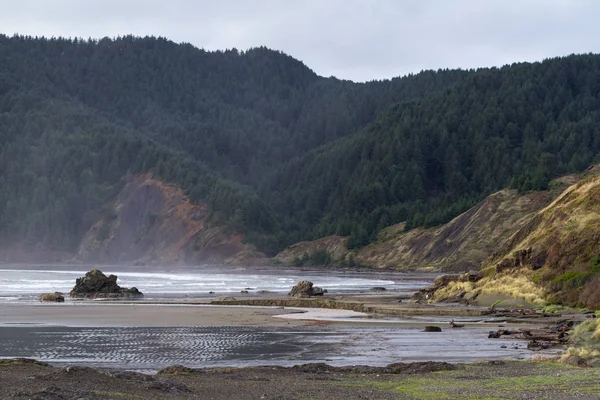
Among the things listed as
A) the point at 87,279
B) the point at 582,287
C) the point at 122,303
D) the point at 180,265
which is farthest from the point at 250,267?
the point at 582,287

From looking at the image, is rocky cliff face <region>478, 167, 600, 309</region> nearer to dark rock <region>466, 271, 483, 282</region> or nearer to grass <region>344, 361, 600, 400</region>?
dark rock <region>466, 271, 483, 282</region>

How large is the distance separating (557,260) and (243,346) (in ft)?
75.3

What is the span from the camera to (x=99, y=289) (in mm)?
72125

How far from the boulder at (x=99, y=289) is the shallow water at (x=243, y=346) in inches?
1131

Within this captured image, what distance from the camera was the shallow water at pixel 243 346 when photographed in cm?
2973

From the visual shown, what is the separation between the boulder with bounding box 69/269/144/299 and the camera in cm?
7019

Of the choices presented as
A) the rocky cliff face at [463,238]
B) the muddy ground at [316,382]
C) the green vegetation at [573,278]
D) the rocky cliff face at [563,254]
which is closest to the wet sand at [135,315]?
the rocky cliff face at [563,254]

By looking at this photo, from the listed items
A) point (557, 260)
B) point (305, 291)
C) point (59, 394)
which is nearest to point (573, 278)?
point (557, 260)

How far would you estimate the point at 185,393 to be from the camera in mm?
20656

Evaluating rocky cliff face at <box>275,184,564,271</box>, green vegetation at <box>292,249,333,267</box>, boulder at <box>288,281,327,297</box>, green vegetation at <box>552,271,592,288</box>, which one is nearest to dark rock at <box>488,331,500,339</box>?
green vegetation at <box>552,271,592,288</box>

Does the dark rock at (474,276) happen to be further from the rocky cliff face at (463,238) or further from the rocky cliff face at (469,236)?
the rocky cliff face at (469,236)

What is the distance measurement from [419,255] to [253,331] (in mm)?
107975

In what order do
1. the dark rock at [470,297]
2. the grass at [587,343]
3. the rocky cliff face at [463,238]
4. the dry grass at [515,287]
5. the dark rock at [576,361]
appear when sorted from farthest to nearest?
the rocky cliff face at [463,238] < the dark rock at [470,297] < the dry grass at [515,287] < the grass at [587,343] < the dark rock at [576,361]

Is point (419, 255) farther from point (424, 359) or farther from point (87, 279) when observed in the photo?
point (424, 359)
